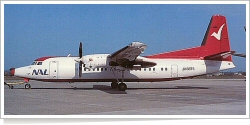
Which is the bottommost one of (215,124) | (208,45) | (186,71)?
(215,124)

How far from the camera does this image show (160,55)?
22.3 metres

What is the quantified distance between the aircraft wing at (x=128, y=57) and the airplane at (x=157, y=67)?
0.37 meters

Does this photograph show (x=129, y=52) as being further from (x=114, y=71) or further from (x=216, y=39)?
(x=216, y=39)

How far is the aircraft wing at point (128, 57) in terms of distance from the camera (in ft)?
56.2

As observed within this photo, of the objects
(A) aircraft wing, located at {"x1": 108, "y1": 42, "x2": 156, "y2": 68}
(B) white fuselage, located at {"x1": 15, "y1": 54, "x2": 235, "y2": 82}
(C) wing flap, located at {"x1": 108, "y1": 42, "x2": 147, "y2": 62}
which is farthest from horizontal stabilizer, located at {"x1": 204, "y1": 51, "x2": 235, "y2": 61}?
(C) wing flap, located at {"x1": 108, "y1": 42, "x2": 147, "y2": 62}

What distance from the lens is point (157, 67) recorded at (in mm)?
21703

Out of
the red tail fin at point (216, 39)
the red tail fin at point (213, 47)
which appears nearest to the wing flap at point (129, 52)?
the red tail fin at point (213, 47)

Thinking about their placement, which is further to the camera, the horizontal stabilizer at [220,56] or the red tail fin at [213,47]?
the red tail fin at [213,47]

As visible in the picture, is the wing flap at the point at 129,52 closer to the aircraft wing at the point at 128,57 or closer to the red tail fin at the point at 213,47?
the aircraft wing at the point at 128,57

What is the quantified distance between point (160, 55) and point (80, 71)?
5950mm

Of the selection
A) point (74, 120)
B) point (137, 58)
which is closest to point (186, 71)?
point (137, 58)

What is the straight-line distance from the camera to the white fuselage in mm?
20891

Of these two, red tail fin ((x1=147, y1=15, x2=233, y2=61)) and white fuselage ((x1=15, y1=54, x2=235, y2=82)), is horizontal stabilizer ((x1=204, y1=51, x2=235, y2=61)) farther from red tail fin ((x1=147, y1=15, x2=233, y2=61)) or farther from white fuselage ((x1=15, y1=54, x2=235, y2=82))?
white fuselage ((x1=15, y1=54, x2=235, y2=82))

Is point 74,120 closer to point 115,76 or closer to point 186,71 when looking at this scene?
point 115,76
